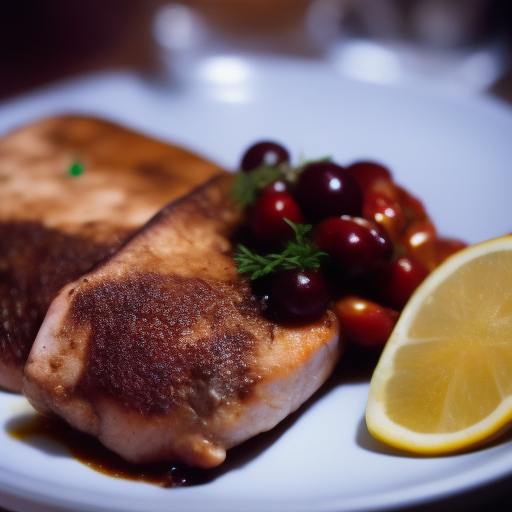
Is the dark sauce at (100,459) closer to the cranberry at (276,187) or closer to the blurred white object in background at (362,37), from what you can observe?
the cranberry at (276,187)

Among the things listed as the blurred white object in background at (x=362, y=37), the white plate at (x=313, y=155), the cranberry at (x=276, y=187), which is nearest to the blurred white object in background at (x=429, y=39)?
the blurred white object in background at (x=362, y=37)

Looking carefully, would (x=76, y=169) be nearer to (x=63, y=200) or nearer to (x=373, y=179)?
(x=63, y=200)

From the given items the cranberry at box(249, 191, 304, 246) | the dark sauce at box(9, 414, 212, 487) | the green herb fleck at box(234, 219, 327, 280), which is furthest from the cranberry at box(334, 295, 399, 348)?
the dark sauce at box(9, 414, 212, 487)

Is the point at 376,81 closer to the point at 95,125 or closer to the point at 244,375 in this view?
the point at 95,125

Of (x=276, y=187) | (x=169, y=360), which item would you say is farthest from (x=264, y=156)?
(x=169, y=360)

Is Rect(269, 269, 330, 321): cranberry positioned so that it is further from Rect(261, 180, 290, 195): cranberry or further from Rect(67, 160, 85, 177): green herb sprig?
Rect(67, 160, 85, 177): green herb sprig
